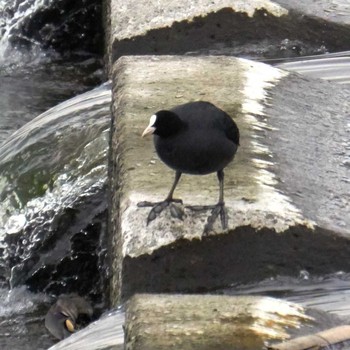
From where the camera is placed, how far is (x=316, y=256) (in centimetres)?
408

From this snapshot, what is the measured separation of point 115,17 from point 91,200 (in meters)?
1.73

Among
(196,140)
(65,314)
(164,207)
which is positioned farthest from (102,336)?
(65,314)

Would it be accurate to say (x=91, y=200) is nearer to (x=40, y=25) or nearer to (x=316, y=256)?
(x=316, y=256)

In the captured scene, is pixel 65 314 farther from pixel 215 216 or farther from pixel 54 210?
pixel 215 216

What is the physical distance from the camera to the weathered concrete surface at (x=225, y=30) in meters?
6.39

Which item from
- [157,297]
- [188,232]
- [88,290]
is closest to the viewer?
[157,297]

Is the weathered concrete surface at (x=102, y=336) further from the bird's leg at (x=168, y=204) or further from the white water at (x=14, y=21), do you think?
the white water at (x=14, y=21)

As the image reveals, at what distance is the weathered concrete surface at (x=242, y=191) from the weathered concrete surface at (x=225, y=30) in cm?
108

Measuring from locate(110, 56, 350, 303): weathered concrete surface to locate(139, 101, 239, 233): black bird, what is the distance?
11 cm

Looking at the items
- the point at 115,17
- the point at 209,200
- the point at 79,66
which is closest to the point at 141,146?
the point at 209,200

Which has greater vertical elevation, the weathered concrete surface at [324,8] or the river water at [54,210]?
the weathered concrete surface at [324,8]

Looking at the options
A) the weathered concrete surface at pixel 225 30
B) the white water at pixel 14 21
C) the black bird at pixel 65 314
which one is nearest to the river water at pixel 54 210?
the black bird at pixel 65 314

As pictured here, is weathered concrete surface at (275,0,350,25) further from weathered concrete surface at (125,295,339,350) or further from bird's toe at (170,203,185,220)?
weathered concrete surface at (125,295,339,350)

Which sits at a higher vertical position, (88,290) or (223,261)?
(223,261)
